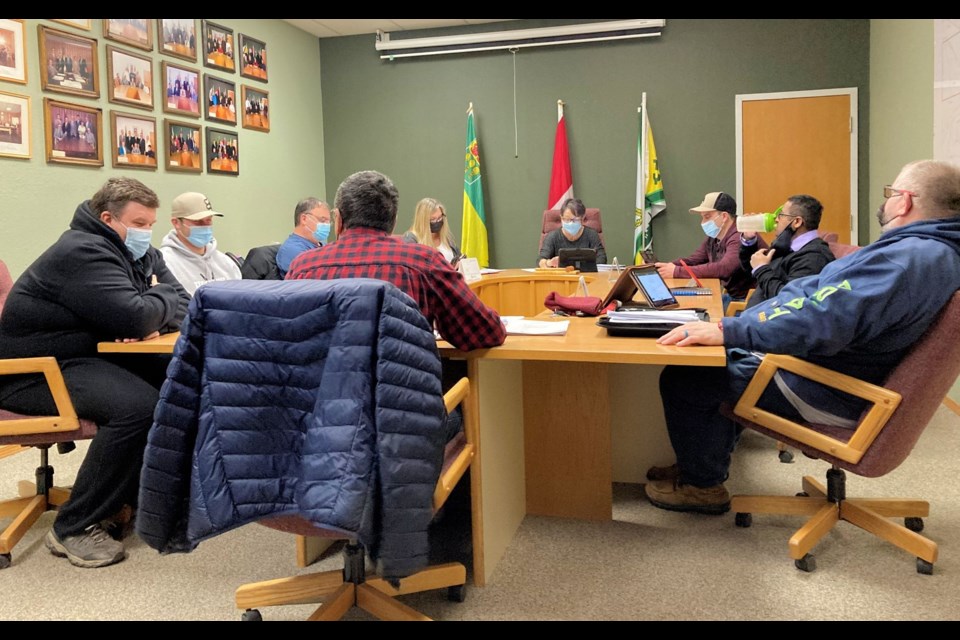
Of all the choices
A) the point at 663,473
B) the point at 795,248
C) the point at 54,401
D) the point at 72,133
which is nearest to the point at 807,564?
the point at 663,473

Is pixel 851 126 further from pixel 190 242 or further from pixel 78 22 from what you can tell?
pixel 78 22

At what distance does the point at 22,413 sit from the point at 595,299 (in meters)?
1.85

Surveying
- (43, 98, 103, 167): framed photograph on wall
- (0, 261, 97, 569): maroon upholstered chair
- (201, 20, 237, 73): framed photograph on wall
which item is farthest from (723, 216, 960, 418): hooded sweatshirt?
(201, 20, 237, 73): framed photograph on wall

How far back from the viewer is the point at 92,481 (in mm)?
2279

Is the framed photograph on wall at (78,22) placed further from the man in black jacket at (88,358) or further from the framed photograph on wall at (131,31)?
the man in black jacket at (88,358)

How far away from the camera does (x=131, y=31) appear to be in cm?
450

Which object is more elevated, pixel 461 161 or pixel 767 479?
pixel 461 161

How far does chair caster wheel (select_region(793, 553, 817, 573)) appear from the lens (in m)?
2.06

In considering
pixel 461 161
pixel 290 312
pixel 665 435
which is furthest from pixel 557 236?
pixel 290 312

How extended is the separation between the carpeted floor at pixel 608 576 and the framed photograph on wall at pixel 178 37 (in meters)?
3.37
